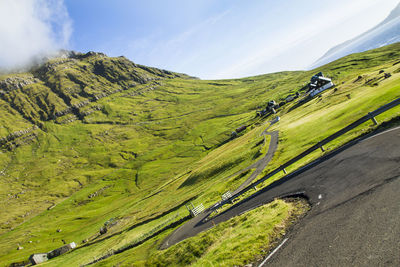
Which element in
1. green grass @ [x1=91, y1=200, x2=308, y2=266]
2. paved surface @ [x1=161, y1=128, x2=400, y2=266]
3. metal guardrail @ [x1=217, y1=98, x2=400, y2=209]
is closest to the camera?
paved surface @ [x1=161, y1=128, x2=400, y2=266]

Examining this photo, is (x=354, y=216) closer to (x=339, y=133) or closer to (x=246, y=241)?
(x=246, y=241)

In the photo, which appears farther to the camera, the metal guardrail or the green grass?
the metal guardrail

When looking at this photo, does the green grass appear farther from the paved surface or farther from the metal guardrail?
the metal guardrail

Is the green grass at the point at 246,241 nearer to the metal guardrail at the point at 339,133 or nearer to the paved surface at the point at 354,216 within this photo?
the paved surface at the point at 354,216

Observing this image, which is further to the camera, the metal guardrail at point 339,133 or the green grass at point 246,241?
the metal guardrail at point 339,133

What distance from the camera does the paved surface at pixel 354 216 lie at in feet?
30.8

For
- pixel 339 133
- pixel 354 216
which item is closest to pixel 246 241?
pixel 354 216

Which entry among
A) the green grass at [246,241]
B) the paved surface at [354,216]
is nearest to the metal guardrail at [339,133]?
the paved surface at [354,216]

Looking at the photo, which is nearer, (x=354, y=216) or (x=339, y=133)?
(x=354, y=216)

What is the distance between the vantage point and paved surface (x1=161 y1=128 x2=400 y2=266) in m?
9.40

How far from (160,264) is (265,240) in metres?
15.8

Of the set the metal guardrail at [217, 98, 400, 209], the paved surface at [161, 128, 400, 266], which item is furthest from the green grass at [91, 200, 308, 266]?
the metal guardrail at [217, 98, 400, 209]

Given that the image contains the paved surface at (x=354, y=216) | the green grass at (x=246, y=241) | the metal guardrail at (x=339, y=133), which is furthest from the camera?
the metal guardrail at (x=339, y=133)

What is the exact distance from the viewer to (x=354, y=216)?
38.9 feet
